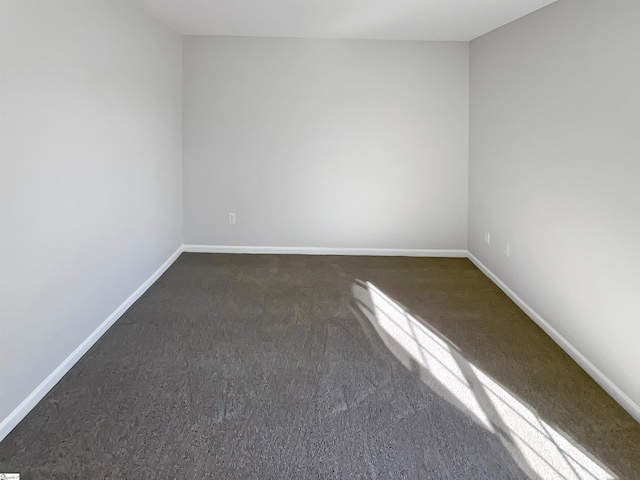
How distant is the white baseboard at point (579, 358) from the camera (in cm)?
255

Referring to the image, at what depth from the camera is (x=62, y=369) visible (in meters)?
2.79

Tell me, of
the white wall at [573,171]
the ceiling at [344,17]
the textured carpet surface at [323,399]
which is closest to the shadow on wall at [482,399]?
the textured carpet surface at [323,399]

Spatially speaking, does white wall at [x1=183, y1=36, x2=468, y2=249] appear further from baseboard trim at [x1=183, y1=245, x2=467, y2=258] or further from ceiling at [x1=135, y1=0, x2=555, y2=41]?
ceiling at [x1=135, y1=0, x2=555, y2=41]

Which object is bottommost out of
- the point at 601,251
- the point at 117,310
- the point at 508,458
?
the point at 508,458

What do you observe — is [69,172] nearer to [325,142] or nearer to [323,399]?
[323,399]

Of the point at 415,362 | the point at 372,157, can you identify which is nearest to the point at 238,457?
the point at 415,362

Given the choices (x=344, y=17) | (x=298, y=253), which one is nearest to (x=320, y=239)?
(x=298, y=253)

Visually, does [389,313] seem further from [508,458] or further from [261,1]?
[261,1]

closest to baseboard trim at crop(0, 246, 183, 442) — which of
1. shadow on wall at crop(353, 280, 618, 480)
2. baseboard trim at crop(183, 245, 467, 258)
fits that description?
baseboard trim at crop(183, 245, 467, 258)

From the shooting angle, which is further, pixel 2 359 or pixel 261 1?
pixel 261 1

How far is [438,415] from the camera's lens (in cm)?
247

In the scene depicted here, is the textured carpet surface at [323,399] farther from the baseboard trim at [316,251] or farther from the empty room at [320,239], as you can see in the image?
the baseboard trim at [316,251]

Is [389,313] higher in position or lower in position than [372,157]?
lower

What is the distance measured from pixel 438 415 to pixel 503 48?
134 inches
